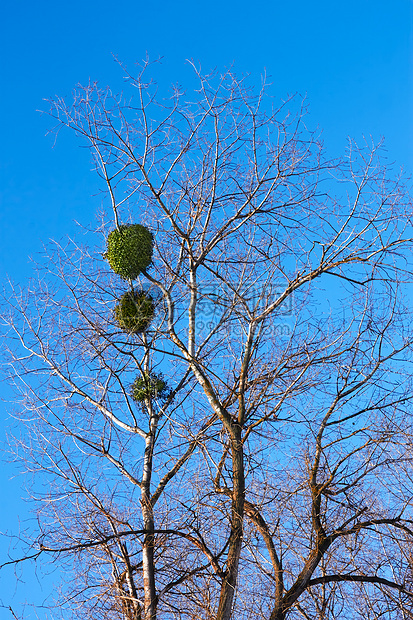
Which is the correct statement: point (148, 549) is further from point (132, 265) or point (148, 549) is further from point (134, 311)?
point (132, 265)

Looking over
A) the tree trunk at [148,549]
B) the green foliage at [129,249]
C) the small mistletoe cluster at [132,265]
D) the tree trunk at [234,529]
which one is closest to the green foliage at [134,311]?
the small mistletoe cluster at [132,265]

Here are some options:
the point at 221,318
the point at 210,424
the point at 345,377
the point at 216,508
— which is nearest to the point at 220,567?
the point at 216,508

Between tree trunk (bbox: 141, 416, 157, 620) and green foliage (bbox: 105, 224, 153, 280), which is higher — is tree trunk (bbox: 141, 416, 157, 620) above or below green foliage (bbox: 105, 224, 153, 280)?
below

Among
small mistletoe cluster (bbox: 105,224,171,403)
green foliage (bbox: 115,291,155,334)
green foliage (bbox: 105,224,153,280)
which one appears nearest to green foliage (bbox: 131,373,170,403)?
small mistletoe cluster (bbox: 105,224,171,403)

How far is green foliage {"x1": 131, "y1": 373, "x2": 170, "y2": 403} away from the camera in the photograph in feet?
24.9

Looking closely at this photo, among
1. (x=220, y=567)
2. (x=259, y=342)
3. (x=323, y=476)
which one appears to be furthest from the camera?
(x=259, y=342)

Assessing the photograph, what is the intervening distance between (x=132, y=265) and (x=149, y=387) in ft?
5.34

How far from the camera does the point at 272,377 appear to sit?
6555mm

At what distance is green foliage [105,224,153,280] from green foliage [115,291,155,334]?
0.34m

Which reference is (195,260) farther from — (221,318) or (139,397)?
(139,397)

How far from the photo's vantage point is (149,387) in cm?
759

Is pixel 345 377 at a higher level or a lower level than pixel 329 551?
higher

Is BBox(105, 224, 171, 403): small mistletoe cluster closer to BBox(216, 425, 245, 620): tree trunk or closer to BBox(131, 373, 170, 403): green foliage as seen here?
BBox(131, 373, 170, 403): green foliage

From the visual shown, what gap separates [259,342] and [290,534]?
205 centimetres
